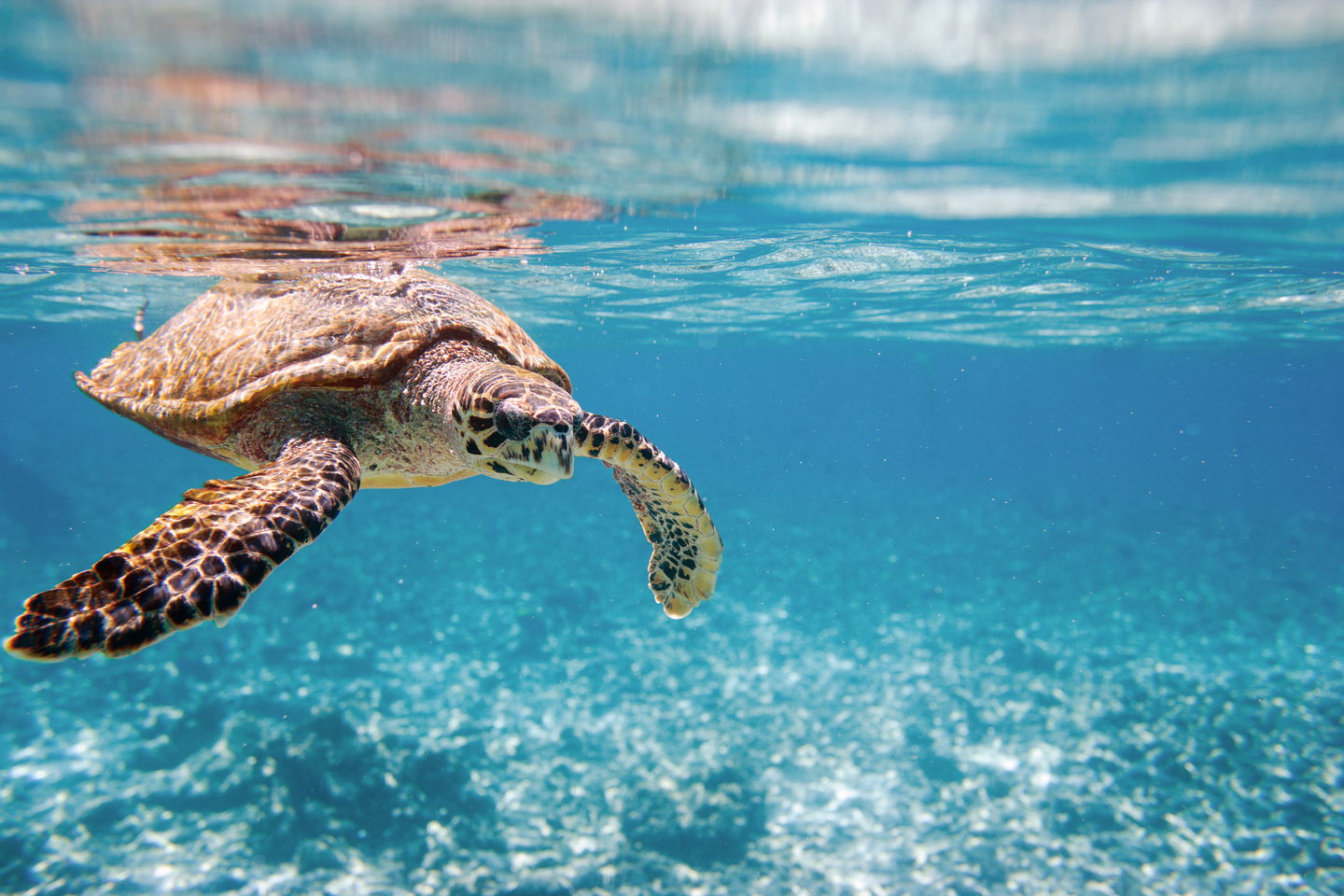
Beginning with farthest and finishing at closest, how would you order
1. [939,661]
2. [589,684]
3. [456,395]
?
[939,661] < [589,684] < [456,395]

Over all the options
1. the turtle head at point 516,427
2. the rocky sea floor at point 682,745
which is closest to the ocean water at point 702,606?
the rocky sea floor at point 682,745

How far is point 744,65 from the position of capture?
5500 mm

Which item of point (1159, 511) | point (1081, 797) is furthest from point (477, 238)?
point (1159, 511)

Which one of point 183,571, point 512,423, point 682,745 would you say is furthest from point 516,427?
point 682,745

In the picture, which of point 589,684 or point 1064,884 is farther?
point 589,684

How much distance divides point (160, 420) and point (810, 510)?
66.8 ft

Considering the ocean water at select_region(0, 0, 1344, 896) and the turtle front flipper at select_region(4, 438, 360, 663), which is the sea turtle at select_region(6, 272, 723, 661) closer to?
the turtle front flipper at select_region(4, 438, 360, 663)

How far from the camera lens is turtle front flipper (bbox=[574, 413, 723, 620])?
4617 millimetres

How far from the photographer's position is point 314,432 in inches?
192

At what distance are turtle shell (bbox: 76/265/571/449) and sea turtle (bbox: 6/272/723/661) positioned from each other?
0.07 feet

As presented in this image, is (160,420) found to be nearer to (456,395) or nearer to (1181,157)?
(456,395)

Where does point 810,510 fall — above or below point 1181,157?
below

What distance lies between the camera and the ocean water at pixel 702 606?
518cm

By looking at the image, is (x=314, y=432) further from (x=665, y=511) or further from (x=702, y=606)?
(x=702, y=606)
